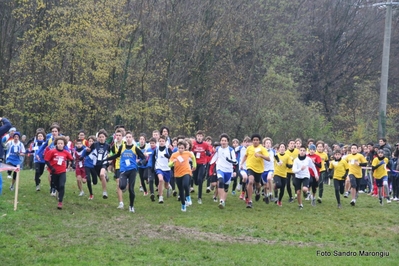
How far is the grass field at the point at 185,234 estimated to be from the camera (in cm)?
920

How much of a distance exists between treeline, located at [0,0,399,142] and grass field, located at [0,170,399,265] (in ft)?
54.6

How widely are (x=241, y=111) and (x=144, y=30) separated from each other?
8407 mm

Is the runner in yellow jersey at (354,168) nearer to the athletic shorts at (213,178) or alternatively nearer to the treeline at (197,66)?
the athletic shorts at (213,178)

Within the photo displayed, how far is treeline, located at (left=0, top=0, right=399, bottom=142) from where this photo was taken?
31.4 m

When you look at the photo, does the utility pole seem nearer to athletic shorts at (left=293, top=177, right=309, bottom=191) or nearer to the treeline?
the treeline

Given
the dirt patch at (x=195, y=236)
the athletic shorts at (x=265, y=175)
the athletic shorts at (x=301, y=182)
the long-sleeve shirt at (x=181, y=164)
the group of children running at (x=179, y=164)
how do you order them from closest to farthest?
the dirt patch at (x=195, y=236) < the group of children running at (x=179, y=164) < the long-sleeve shirt at (x=181, y=164) < the athletic shorts at (x=301, y=182) < the athletic shorts at (x=265, y=175)

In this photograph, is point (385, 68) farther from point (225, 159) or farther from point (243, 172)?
point (225, 159)

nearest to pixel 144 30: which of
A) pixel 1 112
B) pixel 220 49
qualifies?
pixel 220 49

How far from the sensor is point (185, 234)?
1116 centimetres

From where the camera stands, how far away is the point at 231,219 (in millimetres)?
13281

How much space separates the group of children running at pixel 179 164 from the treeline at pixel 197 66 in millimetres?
15140

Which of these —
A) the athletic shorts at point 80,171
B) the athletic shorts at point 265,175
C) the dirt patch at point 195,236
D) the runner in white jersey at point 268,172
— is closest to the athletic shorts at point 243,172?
the runner in white jersey at point 268,172

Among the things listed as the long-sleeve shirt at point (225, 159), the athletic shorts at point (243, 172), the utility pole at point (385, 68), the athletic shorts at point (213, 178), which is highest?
the utility pole at point (385, 68)

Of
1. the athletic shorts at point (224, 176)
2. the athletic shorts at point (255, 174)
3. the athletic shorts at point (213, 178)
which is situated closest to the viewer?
the athletic shorts at point (224, 176)
